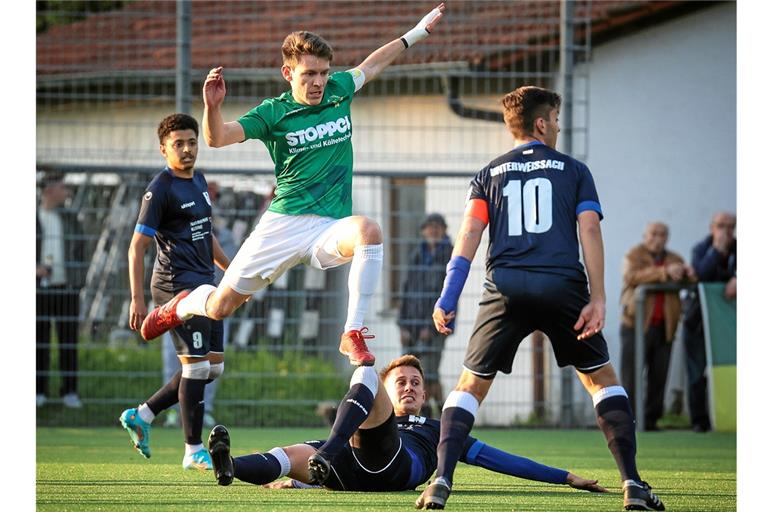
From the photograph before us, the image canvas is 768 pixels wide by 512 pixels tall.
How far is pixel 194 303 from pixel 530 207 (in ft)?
7.96

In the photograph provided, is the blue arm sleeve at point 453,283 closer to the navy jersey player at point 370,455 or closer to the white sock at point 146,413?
the navy jersey player at point 370,455

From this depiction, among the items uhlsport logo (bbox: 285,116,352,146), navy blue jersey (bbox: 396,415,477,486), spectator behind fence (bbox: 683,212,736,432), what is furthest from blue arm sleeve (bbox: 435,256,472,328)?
spectator behind fence (bbox: 683,212,736,432)

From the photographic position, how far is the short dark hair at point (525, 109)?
6.47m

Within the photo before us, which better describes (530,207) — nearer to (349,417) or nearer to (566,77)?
(349,417)

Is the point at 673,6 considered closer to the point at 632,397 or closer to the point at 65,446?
the point at 632,397

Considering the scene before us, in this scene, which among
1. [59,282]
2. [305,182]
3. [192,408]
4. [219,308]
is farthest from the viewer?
[59,282]

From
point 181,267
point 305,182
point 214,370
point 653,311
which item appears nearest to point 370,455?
point 305,182

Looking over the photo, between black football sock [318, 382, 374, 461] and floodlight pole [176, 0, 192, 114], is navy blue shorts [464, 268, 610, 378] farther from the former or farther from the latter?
floodlight pole [176, 0, 192, 114]

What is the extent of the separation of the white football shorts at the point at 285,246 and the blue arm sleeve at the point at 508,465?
4.07 feet

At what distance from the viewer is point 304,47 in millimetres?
7172

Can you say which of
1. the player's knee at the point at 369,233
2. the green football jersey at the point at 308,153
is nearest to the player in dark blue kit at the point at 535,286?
the player's knee at the point at 369,233

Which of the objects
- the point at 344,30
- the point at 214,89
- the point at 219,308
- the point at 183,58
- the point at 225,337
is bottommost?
the point at 225,337
